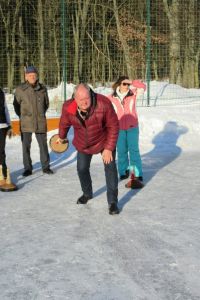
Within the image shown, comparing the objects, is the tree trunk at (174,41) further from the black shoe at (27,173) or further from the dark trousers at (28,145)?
the black shoe at (27,173)

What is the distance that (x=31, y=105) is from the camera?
745 cm

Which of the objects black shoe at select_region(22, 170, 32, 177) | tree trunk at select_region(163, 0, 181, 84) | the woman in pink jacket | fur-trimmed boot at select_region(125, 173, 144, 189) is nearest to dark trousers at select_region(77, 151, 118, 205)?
fur-trimmed boot at select_region(125, 173, 144, 189)

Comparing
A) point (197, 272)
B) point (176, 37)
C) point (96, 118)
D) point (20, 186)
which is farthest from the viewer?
point (176, 37)

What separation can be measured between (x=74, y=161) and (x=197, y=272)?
4918 millimetres

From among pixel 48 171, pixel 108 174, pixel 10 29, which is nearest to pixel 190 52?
pixel 10 29

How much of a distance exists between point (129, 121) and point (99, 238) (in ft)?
7.94

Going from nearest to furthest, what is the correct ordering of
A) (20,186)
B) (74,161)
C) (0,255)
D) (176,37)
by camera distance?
(0,255) → (20,186) → (74,161) → (176,37)

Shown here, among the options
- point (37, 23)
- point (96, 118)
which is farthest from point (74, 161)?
point (37, 23)

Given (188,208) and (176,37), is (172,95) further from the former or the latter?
(188,208)

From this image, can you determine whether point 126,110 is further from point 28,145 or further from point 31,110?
point 28,145

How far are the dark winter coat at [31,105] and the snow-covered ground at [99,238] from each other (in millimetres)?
718

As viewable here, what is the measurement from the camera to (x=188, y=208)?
5.81m

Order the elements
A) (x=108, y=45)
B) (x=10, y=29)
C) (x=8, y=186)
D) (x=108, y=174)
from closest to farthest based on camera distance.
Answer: (x=108, y=174)
(x=8, y=186)
(x=108, y=45)
(x=10, y=29)

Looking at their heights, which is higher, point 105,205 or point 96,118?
point 96,118
